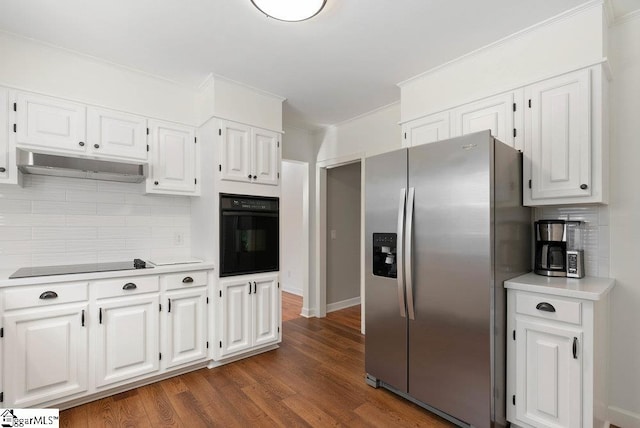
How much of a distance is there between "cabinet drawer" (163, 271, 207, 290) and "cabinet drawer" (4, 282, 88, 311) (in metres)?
0.57

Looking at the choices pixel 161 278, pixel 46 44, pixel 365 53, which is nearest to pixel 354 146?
pixel 365 53

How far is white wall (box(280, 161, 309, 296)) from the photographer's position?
584 cm

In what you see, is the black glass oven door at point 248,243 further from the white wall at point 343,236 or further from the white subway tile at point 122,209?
the white wall at point 343,236

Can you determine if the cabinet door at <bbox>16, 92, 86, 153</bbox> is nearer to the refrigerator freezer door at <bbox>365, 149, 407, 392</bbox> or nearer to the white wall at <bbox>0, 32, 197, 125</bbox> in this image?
the white wall at <bbox>0, 32, 197, 125</bbox>

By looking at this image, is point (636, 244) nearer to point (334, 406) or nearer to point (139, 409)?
point (334, 406)

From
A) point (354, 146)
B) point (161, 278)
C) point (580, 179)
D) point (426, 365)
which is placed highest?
point (354, 146)

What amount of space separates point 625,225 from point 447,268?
1.21 meters

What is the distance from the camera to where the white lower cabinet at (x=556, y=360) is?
5.48 feet

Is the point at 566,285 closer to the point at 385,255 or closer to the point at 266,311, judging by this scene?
the point at 385,255

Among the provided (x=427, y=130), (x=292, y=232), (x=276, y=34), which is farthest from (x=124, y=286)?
(x=292, y=232)

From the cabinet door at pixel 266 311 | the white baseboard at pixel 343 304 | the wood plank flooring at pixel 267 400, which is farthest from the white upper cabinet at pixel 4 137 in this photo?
the white baseboard at pixel 343 304

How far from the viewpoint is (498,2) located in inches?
75.3

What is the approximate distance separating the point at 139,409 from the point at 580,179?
3.30m

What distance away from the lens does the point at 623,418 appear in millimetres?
2004
